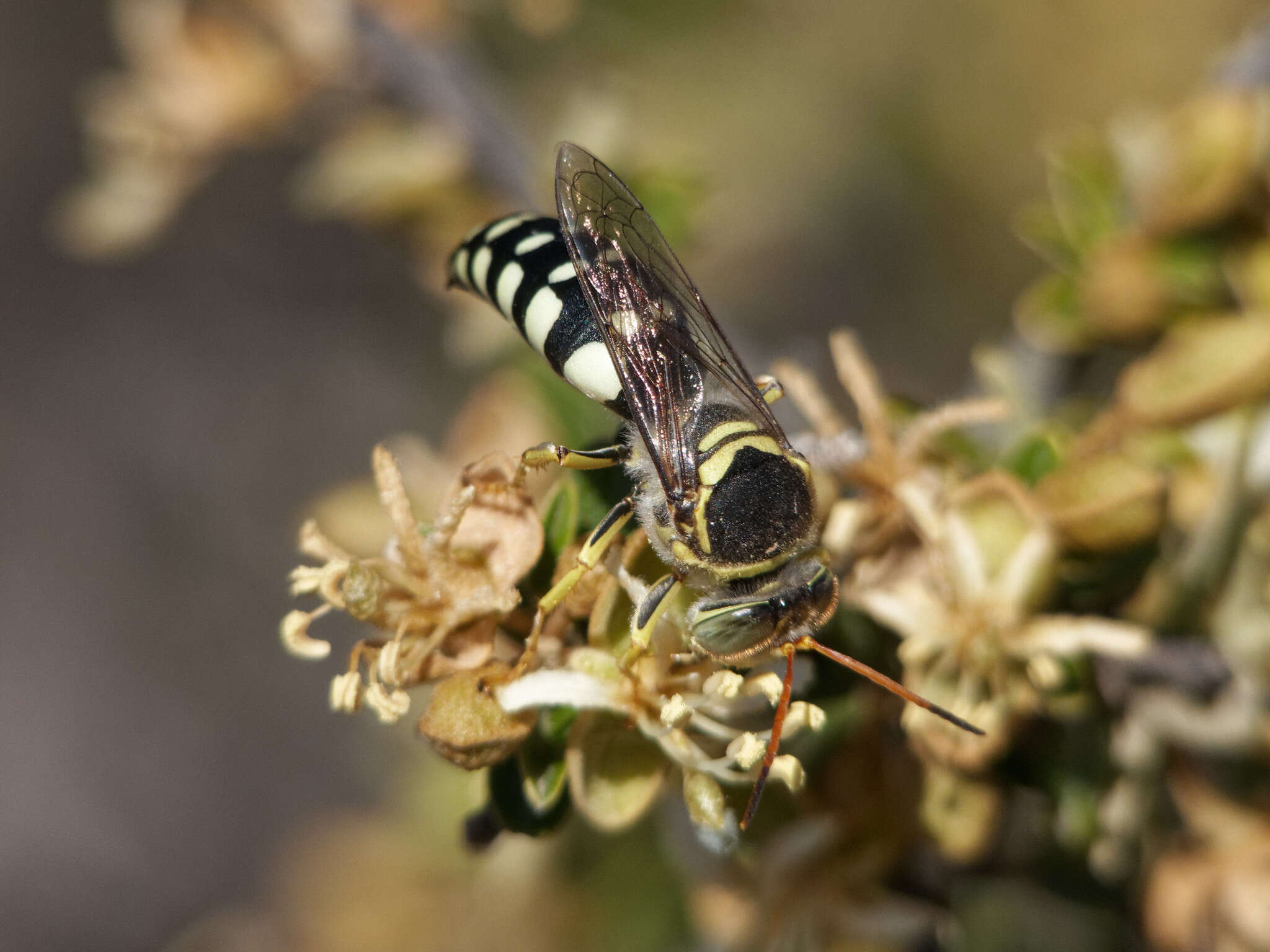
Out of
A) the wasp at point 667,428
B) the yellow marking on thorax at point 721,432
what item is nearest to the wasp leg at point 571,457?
the wasp at point 667,428

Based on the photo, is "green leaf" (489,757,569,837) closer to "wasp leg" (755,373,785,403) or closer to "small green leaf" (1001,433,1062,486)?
"wasp leg" (755,373,785,403)

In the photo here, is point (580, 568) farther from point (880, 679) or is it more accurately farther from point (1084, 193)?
point (1084, 193)

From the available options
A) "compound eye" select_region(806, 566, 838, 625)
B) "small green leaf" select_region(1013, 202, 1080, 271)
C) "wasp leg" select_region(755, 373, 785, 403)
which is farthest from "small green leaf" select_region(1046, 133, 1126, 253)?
"compound eye" select_region(806, 566, 838, 625)

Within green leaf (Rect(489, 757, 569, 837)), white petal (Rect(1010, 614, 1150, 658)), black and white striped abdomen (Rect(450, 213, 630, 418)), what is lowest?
white petal (Rect(1010, 614, 1150, 658))

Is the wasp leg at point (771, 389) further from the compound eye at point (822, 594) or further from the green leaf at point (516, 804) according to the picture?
the green leaf at point (516, 804)

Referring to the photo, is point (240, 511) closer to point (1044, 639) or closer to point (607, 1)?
point (607, 1)

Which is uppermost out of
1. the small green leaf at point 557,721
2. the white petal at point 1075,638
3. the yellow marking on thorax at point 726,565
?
the yellow marking on thorax at point 726,565
